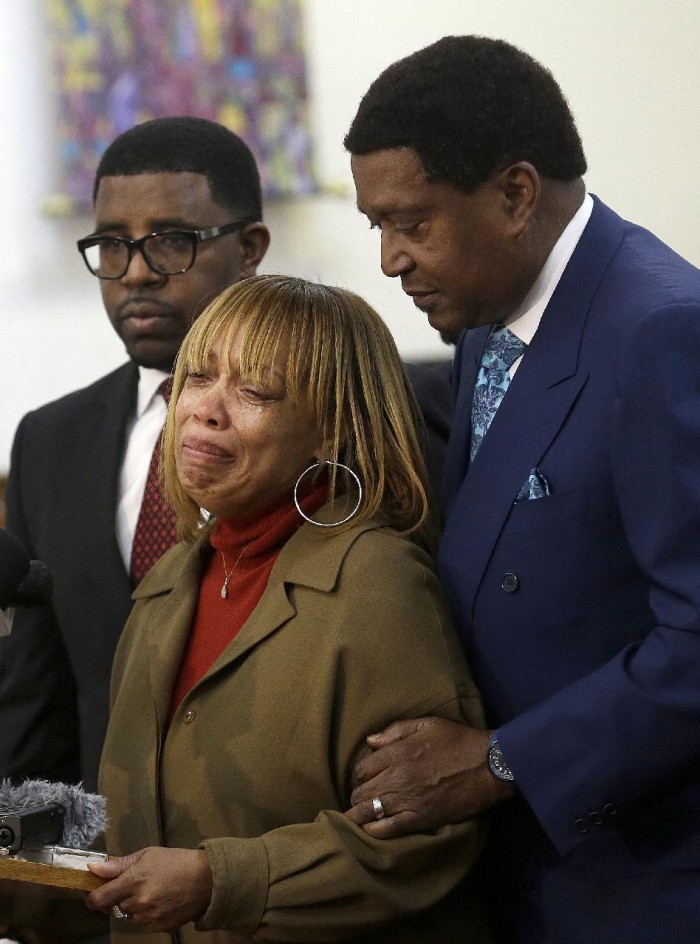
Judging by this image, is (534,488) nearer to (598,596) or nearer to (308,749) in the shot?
(598,596)

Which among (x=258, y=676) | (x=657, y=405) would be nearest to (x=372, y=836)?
(x=258, y=676)

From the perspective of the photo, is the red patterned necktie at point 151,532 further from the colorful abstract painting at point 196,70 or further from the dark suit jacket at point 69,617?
the colorful abstract painting at point 196,70

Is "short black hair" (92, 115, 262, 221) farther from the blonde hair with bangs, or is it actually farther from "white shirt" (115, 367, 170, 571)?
the blonde hair with bangs

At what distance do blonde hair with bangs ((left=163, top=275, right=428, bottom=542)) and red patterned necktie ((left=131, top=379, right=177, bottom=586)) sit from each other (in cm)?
53

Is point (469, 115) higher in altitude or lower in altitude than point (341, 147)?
higher

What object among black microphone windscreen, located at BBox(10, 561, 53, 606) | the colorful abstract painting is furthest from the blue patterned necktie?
the colorful abstract painting

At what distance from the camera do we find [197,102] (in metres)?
3.96

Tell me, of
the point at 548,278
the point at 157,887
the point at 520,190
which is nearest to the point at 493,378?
the point at 548,278

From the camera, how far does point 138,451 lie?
8.45ft

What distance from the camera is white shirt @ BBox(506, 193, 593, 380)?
5.88ft

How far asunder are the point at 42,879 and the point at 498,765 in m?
0.56

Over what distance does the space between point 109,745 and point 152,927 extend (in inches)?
13.6

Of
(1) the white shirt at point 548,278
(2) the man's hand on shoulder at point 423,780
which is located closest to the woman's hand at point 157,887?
(2) the man's hand on shoulder at point 423,780

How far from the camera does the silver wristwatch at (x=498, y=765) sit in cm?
161
